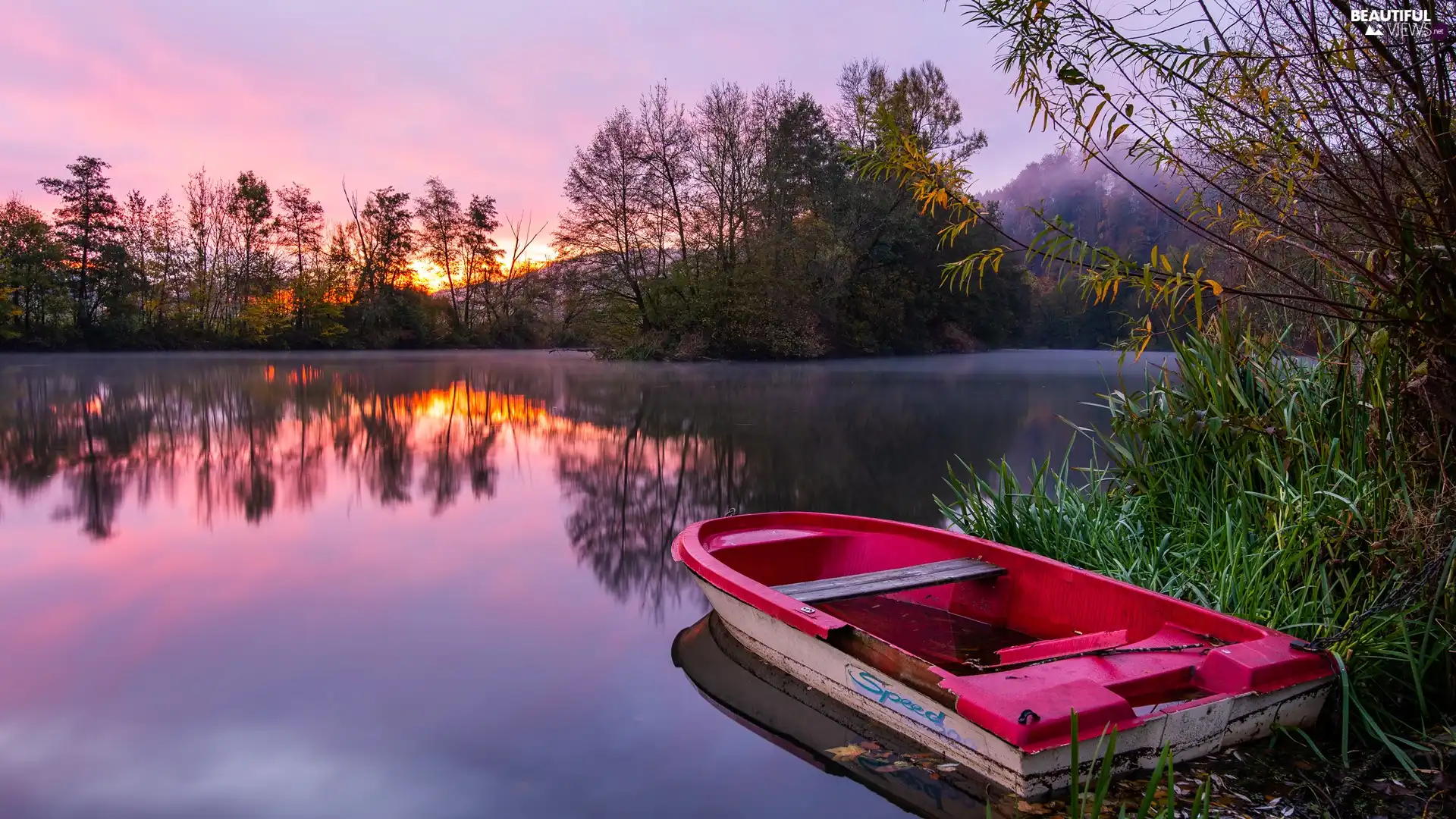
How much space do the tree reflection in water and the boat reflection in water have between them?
0.94 metres

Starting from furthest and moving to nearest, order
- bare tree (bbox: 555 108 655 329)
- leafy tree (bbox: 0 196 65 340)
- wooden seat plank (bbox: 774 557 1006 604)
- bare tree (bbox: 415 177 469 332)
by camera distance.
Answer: bare tree (bbox: 415 177 469 332)
leafy tree (bbox: 0 196 65 340)
bare tree (bbox: 555 108 655 329)
wooden seat plank (bbox: 774 557 1006 604)

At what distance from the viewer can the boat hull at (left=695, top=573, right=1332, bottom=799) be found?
2.17m

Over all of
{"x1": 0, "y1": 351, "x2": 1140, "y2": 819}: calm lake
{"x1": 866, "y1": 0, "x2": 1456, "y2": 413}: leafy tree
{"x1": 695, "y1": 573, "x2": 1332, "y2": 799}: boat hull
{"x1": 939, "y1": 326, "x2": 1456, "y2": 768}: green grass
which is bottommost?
{"x1": 0, "y1": 351, "x2": 1140, "y2": 819}: calm lake

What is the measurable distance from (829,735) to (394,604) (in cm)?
258

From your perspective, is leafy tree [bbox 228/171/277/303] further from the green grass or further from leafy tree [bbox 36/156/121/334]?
the green grass

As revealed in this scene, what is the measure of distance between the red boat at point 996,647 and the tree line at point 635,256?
1778cm

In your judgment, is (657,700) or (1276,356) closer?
(657,700)

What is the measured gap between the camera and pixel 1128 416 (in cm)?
431

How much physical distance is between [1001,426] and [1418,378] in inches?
356

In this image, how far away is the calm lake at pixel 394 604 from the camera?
8.67 feet

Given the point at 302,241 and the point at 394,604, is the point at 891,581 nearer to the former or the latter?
the point at 394,604

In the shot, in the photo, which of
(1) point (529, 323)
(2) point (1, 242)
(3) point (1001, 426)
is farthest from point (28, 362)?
(3) point (1001, 426)

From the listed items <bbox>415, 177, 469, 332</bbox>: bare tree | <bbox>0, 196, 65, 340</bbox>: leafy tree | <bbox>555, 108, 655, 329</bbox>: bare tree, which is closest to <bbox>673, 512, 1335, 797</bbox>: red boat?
<bbox>555, 108, 655, 329</bbox>: bare tree

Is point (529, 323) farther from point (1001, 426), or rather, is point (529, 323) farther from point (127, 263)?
point (1001, 426)
